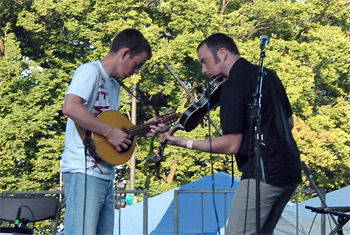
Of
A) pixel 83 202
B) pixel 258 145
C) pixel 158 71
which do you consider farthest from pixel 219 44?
pixel 158 71

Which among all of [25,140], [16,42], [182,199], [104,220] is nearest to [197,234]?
[182,199]

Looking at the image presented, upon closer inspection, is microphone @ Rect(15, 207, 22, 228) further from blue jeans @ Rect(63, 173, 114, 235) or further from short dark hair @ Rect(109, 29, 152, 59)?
short dark hair @ Rect(109, 29, 152, 59)

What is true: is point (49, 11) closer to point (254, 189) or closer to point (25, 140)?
point (25, 140)

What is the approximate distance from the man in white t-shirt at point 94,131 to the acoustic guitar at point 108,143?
3cm

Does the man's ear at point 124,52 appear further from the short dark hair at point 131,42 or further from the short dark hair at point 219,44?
the short dark hair at point 219,44

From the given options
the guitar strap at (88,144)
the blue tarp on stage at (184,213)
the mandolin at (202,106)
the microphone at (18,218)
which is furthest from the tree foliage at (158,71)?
the guitar strap at (88,144)

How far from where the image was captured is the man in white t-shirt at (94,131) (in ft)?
11.6

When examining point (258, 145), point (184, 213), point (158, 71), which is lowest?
point (258, 145)

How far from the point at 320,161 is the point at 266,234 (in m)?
23.2

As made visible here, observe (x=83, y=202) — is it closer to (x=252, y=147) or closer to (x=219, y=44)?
(x=252, y=147)

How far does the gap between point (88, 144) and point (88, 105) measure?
252mm

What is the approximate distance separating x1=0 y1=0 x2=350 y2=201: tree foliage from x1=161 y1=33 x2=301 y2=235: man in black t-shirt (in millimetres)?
20705

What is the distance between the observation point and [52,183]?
25.2 m

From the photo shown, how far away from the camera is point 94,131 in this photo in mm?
3572
